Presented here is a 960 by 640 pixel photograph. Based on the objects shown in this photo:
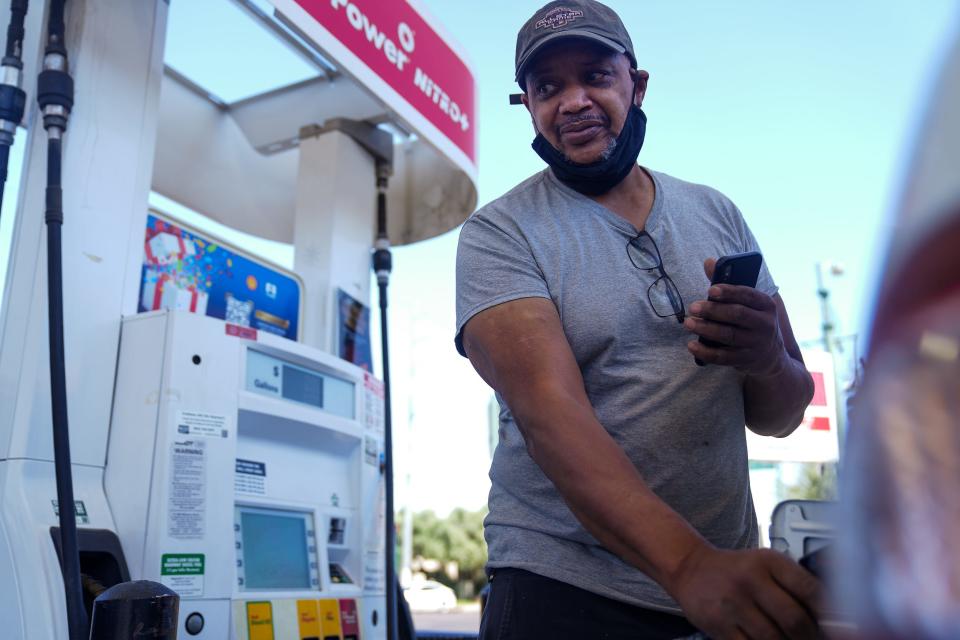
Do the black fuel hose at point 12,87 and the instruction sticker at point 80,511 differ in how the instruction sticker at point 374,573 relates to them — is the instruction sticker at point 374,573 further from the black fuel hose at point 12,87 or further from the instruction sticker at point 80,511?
the black fuel hose at point 12,87

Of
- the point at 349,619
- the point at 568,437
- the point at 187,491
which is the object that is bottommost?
the point at 349,619

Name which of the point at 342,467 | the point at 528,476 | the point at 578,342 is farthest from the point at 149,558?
the point at 578,342

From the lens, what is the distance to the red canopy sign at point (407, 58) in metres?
3.33

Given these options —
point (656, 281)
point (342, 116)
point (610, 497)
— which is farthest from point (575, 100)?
point (342, 116)

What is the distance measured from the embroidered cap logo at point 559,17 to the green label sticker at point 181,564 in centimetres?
187

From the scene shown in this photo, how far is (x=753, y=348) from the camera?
62.4 inches

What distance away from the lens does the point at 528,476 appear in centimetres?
178

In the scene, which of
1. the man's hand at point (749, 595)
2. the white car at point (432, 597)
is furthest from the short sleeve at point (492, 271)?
the white car at point (432, 597)

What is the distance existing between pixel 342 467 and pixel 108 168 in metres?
1.50

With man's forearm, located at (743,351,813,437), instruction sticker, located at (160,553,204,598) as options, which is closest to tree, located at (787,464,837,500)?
man's forearm, located at (743,351,813,437)

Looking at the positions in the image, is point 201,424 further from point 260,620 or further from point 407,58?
point 407,58

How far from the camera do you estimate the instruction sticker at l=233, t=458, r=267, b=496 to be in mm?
3207

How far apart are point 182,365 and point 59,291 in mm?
518

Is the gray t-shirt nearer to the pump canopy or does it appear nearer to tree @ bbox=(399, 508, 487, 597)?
the pump canopy
